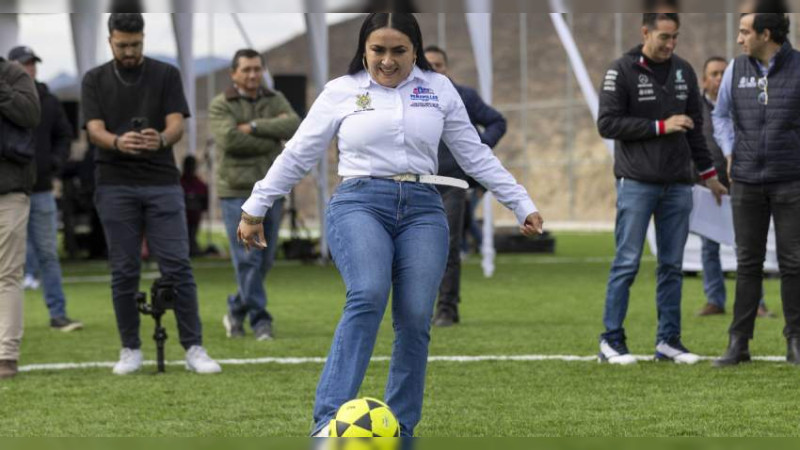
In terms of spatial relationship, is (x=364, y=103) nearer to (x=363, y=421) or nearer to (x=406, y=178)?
(x=406, y=178)

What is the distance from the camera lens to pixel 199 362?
8.55 metres

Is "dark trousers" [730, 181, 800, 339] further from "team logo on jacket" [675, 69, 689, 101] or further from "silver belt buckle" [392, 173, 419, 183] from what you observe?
"silver belt buckle" [392, 173, 419, 183]

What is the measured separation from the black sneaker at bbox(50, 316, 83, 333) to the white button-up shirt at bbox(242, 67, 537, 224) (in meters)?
6.80

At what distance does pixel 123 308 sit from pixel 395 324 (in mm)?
3623

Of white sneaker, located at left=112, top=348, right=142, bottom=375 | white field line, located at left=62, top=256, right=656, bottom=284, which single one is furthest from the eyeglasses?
white field line, located at left=62, top=256, right=656, bottom=284

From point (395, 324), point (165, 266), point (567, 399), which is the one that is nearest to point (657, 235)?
point (567, 399)

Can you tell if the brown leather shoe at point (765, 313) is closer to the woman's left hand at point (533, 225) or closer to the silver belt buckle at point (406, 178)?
the woman's left hand at point (533, 225)

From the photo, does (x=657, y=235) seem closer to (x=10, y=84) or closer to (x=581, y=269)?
(x=10, y=84)

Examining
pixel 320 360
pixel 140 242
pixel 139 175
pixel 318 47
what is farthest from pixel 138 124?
pixel 318 47

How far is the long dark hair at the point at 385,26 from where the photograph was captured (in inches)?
212

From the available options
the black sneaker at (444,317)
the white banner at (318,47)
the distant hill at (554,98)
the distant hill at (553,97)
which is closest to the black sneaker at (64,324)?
the black sneaker at (444,317)

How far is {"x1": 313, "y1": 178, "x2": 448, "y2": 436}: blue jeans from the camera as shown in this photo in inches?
208

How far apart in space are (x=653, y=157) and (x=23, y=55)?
580 cm

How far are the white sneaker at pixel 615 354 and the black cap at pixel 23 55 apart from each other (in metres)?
5.65
